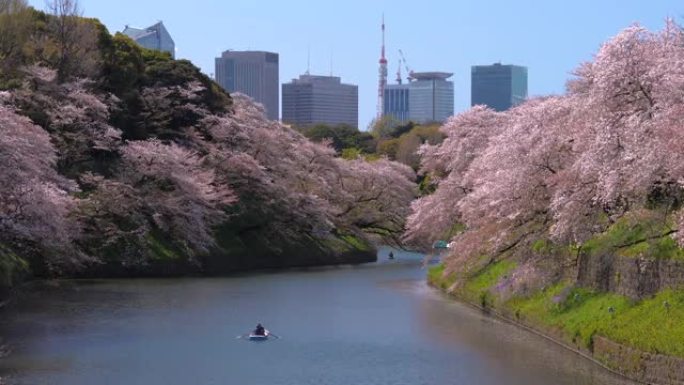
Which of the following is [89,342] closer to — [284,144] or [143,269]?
[143,269]

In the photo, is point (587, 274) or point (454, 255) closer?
point (587, 274)

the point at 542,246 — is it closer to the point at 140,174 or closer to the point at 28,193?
the point at 28,193

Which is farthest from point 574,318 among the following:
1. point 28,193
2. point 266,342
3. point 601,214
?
point 28,193

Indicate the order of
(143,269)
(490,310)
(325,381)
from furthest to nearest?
(143,269), (490,310), (325,381)

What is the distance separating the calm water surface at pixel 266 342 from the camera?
21.1m

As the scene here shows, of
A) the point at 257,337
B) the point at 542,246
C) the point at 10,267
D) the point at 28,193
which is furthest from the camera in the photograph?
the point at 10,267

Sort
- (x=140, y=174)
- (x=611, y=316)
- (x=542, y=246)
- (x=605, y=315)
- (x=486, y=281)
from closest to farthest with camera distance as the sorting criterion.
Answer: (x=611, y=316) → (x=605, y=315) → (x=542, y=246) → (x=486, y=281) → (x=140, y=174)

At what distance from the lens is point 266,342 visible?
2528 centimetres

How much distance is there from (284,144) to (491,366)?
37394 mm

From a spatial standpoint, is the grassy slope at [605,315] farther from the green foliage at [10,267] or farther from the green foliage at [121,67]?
the green foliage at [121,67]

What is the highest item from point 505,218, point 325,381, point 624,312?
point 505,218

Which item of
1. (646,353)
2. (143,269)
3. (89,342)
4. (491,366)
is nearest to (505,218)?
(491,366)

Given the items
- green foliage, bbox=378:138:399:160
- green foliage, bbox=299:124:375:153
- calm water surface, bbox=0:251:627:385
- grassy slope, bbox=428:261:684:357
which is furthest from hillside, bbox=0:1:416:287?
green foliage, bbox=299:124:375:153

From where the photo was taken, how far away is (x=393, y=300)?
117 ft
